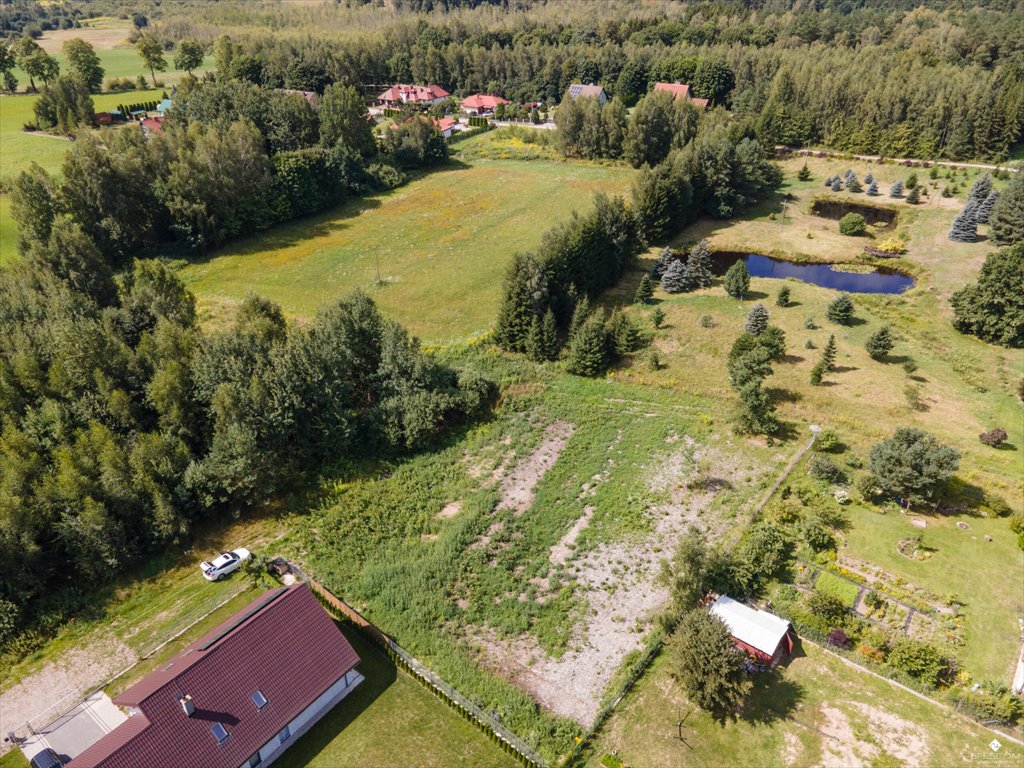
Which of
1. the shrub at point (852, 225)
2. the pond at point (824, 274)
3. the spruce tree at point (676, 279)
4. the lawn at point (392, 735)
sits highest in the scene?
the shrub at point (852, 225)

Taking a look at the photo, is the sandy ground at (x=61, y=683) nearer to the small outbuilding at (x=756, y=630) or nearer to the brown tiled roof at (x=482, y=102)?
the small outbuilding at (x=756, y=630)

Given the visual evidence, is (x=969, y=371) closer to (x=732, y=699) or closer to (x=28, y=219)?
(x=732, y=699)

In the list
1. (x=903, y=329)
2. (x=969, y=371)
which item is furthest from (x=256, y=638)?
(x=903, y=329)

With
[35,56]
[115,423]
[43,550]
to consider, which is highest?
[35,56]

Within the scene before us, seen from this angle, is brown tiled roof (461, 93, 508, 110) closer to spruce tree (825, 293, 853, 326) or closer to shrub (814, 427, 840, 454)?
→ spruce tree (825, 293, 853, 326)

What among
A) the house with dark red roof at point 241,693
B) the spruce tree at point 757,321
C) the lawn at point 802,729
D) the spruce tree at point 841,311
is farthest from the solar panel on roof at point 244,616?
the spruce tree at point 841,311

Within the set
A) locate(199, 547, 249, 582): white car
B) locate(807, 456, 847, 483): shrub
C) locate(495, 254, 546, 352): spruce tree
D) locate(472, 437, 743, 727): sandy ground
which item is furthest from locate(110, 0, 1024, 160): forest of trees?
locate(199, 547, 249, 582): white car

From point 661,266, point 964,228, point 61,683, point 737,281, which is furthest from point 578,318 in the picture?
point 964,228
